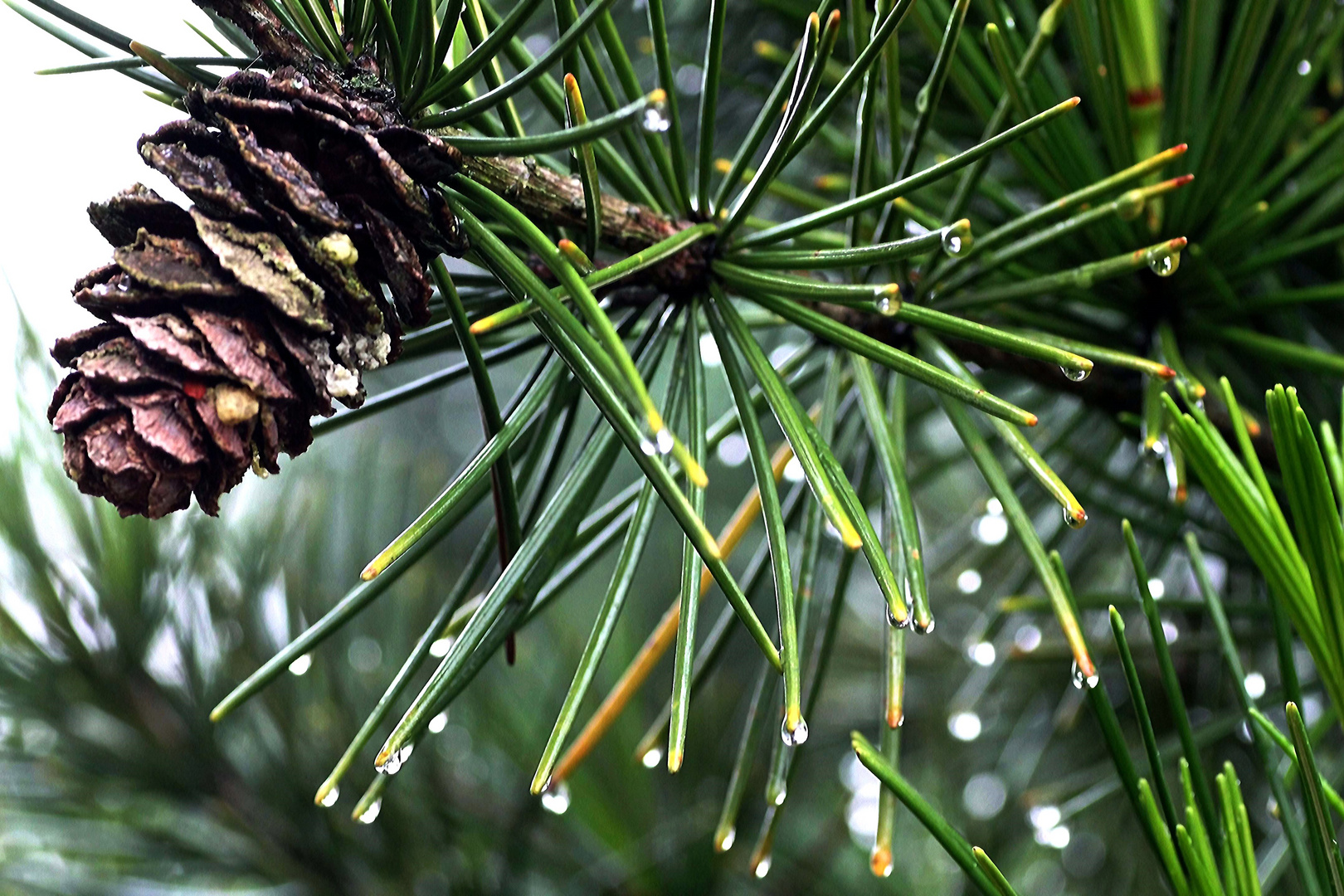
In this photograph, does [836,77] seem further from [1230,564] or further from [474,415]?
[474,415]

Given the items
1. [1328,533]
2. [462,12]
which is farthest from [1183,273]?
[462,12]

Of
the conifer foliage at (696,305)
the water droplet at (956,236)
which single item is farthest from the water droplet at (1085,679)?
the water droplet at (956,236)

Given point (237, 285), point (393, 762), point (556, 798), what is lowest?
point (556, 798)

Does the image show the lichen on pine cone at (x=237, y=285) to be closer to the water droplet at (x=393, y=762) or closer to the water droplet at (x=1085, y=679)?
the water droplet at (x=393, y=762)

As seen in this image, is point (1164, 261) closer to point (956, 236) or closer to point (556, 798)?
point (956, 236)

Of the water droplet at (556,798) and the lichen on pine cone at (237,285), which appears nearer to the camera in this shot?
the lichen on pine cone at (237,285)

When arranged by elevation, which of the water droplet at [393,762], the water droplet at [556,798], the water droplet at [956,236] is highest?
the water droplet at [956,236]

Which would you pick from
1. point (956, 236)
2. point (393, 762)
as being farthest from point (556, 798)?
point (956, 236)

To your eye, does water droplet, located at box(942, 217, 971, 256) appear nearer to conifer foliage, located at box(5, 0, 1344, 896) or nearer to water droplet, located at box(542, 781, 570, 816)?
conifer foliage, located at box(5, 0, 1344, 896)
